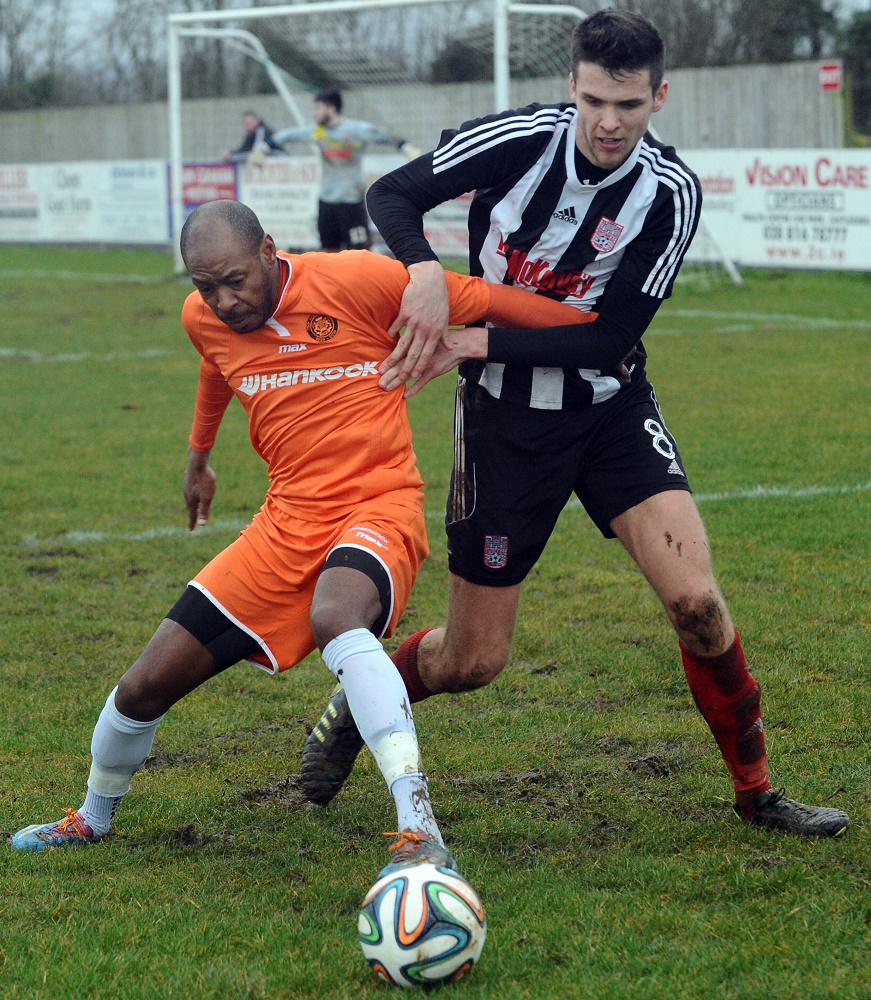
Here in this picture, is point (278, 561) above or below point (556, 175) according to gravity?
below

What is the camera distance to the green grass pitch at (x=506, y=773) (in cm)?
305

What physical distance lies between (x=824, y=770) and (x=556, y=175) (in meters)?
1.94

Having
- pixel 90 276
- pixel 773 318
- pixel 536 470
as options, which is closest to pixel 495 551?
pixel 536 470

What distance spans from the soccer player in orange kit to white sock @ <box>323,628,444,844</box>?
16 cm

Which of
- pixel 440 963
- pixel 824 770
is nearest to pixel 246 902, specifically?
pixel 440 963

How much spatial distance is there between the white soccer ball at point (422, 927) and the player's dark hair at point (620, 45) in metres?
2.04

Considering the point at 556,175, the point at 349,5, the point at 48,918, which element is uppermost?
the point at 349,5

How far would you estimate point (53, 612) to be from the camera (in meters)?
6.00

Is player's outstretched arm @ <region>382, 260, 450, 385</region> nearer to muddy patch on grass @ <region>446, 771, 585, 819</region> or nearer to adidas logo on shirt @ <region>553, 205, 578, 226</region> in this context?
adidas logo on shirt @ <region>553, 205, 578, 226</region>

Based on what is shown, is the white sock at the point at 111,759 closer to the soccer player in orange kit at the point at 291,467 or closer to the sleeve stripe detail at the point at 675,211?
the soccer player in orange kit at the point at 291,467

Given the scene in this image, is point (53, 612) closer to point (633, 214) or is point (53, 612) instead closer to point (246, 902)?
point (246, 902)

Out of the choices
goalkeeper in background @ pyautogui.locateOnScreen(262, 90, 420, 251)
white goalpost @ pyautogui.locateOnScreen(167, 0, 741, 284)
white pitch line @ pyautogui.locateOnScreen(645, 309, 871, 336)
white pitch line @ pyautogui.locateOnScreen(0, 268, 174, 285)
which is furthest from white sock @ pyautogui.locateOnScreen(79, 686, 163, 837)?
white pitch line @ pyautogui.locateOnScreen(0, 268, 174, 285)

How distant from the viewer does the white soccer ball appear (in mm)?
2842

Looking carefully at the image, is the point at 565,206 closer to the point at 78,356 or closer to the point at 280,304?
the point at 280,304
